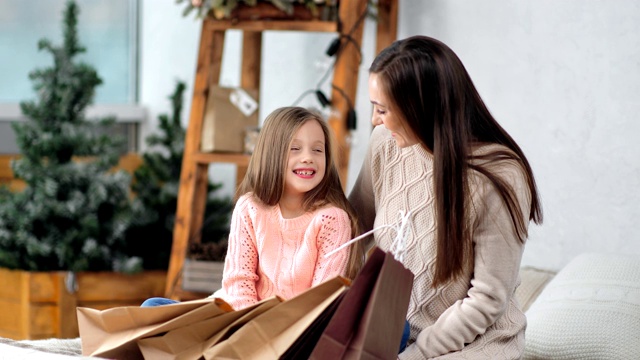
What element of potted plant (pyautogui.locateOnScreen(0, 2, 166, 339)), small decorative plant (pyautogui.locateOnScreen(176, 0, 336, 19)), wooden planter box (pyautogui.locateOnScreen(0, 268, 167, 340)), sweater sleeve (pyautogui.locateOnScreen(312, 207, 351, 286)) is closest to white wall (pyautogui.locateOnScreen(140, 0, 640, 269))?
small decorative plant (pyautogui.locateOnScreen(176, 0, 336, 19))

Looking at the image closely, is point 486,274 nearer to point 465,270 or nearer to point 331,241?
point 465,270

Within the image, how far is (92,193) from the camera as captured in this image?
3.60 metres

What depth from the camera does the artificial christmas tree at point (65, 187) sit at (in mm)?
3521

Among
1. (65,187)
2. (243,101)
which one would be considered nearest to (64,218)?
(65,187)

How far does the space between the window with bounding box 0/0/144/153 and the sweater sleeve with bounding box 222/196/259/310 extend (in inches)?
95.8

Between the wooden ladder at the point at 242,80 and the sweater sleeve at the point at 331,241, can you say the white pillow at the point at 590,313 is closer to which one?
the sweater sleeve at the point at 331,241

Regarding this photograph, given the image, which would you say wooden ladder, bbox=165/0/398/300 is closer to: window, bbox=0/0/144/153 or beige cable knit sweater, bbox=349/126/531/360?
window, bbox=0/0/144/153

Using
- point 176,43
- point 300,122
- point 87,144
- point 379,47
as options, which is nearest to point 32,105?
point 87,144

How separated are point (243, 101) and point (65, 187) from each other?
0.84 meters

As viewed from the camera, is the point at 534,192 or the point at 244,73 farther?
the point at 244,73

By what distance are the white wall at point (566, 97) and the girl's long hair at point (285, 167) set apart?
95 cm

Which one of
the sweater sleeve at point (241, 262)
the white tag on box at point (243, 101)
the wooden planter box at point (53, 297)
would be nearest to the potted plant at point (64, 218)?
the wooden planter box at point (53, 297)

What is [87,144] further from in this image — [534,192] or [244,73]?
[534,192]

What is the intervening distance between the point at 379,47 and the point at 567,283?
142 cm
